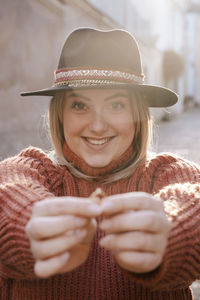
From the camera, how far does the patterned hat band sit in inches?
74.0

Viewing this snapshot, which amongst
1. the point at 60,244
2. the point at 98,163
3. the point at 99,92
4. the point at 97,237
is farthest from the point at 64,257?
the point at 99,92

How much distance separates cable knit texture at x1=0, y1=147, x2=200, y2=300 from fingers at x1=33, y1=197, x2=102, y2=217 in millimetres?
285

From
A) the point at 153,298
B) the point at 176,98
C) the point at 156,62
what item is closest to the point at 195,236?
the point at 153,298

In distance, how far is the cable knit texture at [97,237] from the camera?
134 cm

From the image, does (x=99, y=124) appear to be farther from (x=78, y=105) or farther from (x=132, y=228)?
(x=132, y=228)

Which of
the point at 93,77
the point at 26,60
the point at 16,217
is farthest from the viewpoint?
the point at 26,60

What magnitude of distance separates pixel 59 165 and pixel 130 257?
3.32ft

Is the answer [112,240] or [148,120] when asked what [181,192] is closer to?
[112,240]

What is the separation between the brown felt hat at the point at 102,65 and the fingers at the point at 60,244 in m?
0.88

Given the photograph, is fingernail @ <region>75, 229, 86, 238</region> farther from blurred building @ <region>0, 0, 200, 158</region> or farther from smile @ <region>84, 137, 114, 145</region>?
blurred building @ <region>0, 0, 200, 158</region>

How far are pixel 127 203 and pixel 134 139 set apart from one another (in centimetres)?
104

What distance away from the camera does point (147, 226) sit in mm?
1094

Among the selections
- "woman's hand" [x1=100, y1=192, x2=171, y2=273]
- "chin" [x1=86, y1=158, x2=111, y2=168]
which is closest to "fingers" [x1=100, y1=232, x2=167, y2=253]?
"woman's hand" [x1=100, y1=192, x2=171, y2=273]

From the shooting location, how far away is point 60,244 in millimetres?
1088
